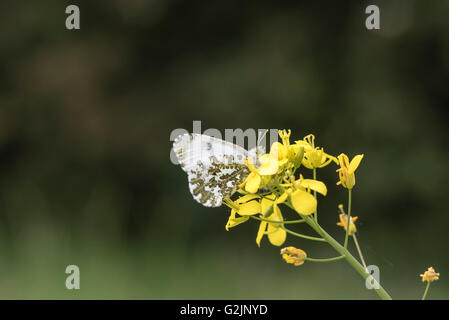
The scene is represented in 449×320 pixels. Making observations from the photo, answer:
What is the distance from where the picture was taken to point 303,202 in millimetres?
1446

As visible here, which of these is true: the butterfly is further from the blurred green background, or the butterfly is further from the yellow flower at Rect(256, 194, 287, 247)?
the blurred green background

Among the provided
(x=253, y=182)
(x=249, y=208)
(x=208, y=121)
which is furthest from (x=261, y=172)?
(x=208, y=121)

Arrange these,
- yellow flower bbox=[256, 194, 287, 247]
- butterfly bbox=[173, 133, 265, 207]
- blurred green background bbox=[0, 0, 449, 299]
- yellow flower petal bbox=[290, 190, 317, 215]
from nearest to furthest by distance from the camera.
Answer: yellow flower petal bbox=[290, 190, 317, 215] → yellow flower bbox=[256, 194, 287, 247] → butterfly bbox=[173, 133, 265, 207] → blurred green background bbox=[0, 0, 449, 299]

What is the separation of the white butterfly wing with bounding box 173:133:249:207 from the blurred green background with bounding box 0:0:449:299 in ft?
9.23

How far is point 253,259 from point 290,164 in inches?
145

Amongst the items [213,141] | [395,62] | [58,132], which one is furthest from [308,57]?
[213,141]

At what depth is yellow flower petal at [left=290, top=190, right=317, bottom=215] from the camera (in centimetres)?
143

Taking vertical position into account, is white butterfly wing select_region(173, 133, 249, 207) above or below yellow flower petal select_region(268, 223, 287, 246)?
above

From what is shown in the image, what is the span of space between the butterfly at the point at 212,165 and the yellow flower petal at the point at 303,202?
290mm

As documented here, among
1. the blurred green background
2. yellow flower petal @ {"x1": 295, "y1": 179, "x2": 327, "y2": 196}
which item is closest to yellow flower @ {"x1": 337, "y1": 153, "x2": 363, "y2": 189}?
yellow flower petal @ {"x1": 295, "y1": 179, "x2": 327, "y2": 196}

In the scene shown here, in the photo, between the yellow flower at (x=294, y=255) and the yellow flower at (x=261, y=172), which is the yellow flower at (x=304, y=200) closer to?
the yellow flower at (x=261, y=172)

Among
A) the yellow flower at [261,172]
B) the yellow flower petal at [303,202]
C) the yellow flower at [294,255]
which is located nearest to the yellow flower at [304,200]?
the yellow flower petal at [303,202]

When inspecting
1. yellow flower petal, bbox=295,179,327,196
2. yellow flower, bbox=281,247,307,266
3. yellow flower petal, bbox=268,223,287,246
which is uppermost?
yellow flower petal, bbox=295,179,327,196

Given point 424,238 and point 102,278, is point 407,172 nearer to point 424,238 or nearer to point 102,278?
point 424,238
